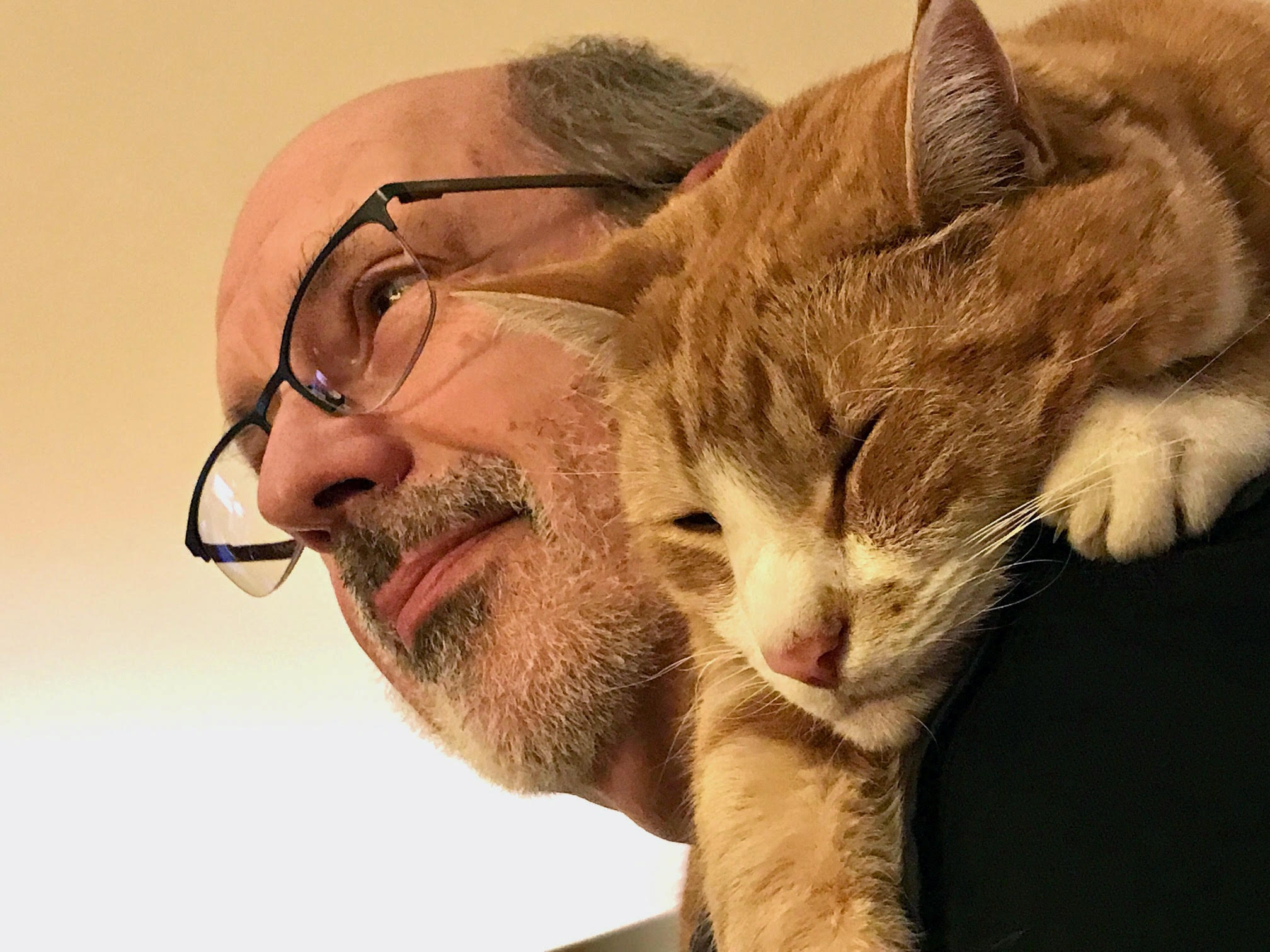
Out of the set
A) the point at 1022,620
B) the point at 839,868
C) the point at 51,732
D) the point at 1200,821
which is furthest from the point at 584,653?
the point at 51,732

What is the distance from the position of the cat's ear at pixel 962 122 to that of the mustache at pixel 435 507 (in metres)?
0.62

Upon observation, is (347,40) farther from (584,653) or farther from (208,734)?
(208,734)

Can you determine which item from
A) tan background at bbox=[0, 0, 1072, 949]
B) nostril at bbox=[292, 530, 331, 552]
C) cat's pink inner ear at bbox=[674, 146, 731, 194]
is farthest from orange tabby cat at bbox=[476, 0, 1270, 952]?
tan background at bbox=[0, 0, 1072, 949]

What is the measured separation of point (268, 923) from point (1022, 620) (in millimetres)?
2007

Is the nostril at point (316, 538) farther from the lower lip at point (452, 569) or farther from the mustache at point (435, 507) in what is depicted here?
the lower lip at point (452, 569)

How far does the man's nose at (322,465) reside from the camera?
1.18 m

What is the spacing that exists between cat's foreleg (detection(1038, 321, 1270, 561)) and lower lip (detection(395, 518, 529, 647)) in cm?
69

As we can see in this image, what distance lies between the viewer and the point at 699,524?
0.83 metres

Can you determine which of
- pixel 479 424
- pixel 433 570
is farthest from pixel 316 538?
pixel 479 424

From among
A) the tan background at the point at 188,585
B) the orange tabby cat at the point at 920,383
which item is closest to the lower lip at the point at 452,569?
the orange tabby cat at the point at 920,383

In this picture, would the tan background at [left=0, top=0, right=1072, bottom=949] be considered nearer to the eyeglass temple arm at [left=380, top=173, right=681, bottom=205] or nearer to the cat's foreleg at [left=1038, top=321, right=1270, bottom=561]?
the eyeglass temple arm at [left=380, top=173, right=681, bottom=205]

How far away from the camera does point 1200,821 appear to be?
458 mm

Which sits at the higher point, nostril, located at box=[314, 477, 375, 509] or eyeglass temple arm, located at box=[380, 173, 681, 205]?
eyeglass temple arm, located at box=[380, 173, 681, 205]

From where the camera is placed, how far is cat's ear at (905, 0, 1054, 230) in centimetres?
58
